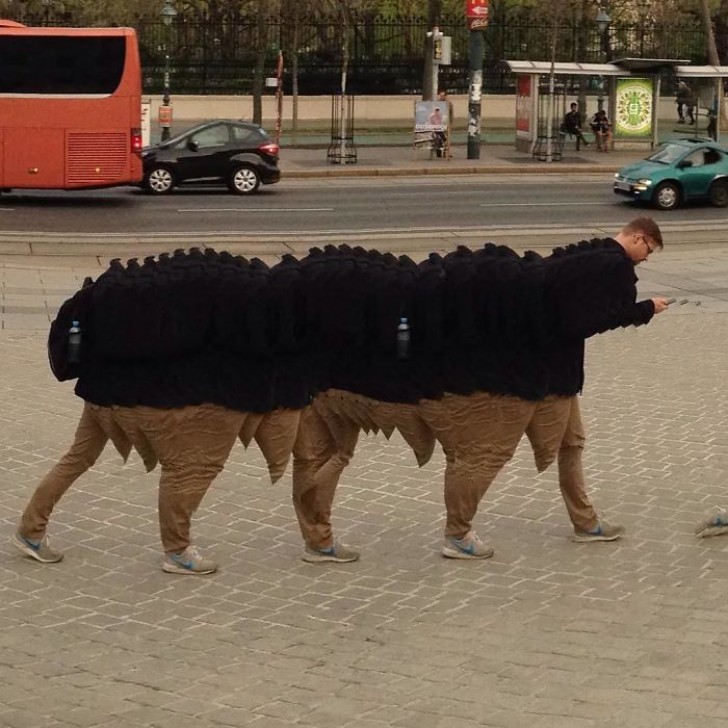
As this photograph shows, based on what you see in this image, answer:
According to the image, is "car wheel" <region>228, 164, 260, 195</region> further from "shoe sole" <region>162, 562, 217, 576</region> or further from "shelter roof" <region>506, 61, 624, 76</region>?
"shoe sole" <region>162, 562, 217, 576</region>

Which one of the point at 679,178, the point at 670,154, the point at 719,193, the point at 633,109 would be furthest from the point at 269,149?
the point at 633,109

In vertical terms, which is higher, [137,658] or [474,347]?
[474,347]

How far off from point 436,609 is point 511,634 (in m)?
0.50

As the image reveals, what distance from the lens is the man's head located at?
27.0ft

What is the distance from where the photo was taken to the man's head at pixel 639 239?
27.0ft

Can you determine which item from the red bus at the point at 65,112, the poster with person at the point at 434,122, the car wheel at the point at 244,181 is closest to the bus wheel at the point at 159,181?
the car wheel at the point at 244,181

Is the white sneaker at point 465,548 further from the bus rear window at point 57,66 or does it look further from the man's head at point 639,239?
the bus rear window at point 57,66

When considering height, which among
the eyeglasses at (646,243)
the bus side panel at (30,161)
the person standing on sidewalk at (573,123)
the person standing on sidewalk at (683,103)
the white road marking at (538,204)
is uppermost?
the person standing on sidewalk at (683,103)

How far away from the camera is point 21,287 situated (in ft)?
58.5

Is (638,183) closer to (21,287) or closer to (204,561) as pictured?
(21,287)

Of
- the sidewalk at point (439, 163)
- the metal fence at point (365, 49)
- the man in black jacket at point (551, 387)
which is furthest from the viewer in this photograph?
the metal fence at point (365, 49)

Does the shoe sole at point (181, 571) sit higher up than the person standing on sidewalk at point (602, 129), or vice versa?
the person standing on sidewalk at point (602, 129)

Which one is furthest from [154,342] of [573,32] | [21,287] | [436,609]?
[573,32]

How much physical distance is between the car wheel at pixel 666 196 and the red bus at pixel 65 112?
367 inches
